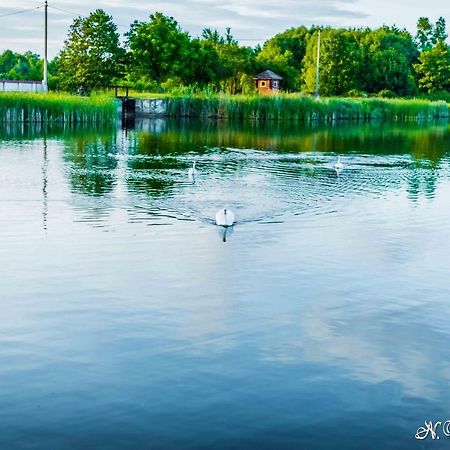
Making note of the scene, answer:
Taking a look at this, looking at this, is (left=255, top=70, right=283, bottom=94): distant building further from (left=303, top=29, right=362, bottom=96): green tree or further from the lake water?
the lake water

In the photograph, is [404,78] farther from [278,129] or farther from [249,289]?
[249,289]

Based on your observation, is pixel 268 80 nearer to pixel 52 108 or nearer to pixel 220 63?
pixel 220 63

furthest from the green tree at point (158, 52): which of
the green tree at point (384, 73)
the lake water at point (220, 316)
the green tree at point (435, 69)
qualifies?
the lake water at point (220, 316)

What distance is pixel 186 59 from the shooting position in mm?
95562

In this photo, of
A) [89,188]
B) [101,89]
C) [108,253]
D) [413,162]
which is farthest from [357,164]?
[101,89]

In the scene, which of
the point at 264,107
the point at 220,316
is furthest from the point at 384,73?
the point at 220,316

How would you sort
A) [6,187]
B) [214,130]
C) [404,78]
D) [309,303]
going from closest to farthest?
[309,303] → [6,187] → [214,130] → [404,78]

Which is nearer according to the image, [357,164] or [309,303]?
[309,303]

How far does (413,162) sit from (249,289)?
2590 centimetres

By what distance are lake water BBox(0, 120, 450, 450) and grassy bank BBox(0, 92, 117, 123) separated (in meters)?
28.1

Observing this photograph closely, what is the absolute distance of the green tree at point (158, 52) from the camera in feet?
308

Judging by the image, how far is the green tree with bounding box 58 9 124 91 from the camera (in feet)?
264

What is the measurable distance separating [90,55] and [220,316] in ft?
240

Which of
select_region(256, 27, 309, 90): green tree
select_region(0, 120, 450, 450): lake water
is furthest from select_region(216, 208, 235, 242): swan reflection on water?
select_region(256, 27, 309, 90): green tree
